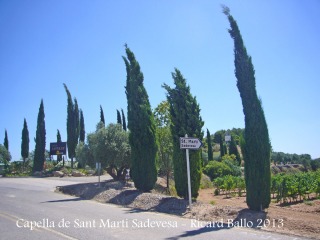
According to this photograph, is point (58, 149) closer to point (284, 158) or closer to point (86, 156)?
point (86, 156)

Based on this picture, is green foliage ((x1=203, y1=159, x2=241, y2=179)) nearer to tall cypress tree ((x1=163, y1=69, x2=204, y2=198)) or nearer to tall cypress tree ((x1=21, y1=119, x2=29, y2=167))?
tall cypress tree ((x1=163, y1=69, x2=204, y2=198))

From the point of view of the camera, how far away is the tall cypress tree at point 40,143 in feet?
145

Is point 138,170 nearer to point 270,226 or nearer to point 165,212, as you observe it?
point 165,212

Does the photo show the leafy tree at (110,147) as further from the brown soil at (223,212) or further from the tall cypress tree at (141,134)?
the tall cypress tree at (141,134)

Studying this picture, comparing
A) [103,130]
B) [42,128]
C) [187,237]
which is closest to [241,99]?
[187,237]

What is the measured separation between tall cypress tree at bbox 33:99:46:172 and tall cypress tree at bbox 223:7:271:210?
1512 inches

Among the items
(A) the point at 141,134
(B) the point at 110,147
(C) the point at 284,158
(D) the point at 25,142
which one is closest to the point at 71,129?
(D) the point at 25,142

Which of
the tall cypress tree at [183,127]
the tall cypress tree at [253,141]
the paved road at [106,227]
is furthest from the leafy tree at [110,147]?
the tall cypress tree at [253,141]

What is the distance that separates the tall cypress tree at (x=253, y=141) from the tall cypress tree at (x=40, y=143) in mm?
38410

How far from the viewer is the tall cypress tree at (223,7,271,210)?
37.2ft

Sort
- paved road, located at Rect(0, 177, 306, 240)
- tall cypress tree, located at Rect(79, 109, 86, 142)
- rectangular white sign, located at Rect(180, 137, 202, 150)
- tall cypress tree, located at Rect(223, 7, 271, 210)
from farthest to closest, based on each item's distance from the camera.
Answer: tall cypress tree, located at Rect(79, 109, 86, 142) → rectangular white sign, located at Rect(180, 137, 202, 150) → tall cypress tree, located at Rect(223, 7, 271, 210) → paved road, located at Rect(0, 177, 306, 240)

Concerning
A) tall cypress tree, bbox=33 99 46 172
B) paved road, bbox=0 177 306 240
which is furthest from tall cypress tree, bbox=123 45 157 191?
tall cypress tree, bbox=33 99 46 172

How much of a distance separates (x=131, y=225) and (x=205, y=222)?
8.12 feet

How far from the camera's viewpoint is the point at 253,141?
11.7m
